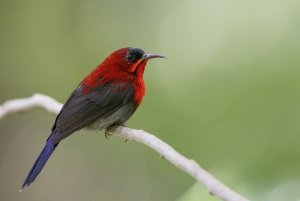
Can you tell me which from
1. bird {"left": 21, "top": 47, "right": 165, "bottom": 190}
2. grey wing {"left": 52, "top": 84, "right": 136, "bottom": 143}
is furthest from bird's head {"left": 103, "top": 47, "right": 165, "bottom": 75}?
grey wing {"left": 52, "top": 84, "right": 136, "bottom": 143}

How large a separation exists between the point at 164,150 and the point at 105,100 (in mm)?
1867

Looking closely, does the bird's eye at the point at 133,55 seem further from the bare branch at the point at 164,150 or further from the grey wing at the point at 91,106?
the bare branch at the point at 164,150

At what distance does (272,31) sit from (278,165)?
6.59 ft

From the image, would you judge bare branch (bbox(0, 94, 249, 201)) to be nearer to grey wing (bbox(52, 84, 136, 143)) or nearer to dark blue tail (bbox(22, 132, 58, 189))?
grey wing (bbox(52, 84, 136, 143))

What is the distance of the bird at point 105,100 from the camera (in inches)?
157

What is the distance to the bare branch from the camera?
193 centimetres

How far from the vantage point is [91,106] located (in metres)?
4.12

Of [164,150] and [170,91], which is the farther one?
[170,91]

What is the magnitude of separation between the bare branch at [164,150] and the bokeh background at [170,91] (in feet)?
1.56

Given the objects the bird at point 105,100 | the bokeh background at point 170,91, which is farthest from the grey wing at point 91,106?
the bokeh background at point 170,91

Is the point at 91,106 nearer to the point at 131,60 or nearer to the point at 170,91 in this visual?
the point at 131,60

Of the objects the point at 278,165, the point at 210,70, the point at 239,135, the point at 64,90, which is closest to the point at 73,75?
the point at 64,90

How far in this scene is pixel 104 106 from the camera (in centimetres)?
413

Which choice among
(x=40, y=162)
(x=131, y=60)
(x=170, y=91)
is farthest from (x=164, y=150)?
(x=170, y=91)
